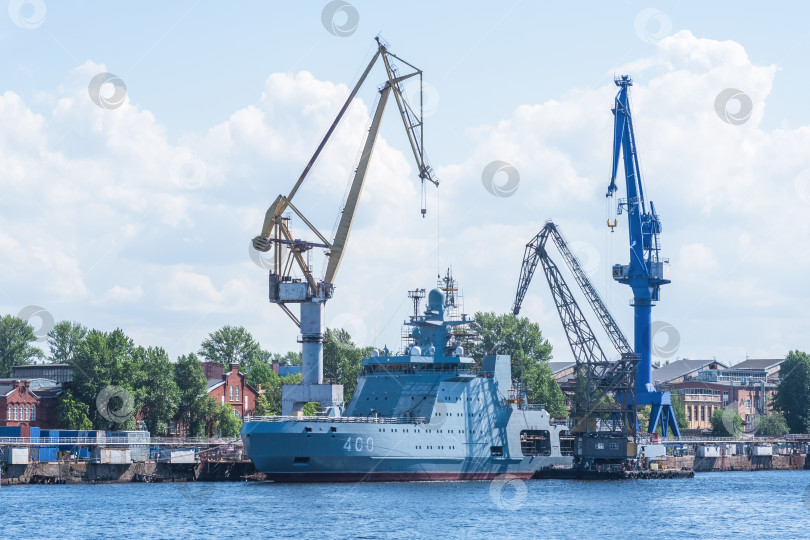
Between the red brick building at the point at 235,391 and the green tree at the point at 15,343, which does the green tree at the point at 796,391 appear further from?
the green tree at the point at 15,343

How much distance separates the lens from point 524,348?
139 m

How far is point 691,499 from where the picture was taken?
251 feet

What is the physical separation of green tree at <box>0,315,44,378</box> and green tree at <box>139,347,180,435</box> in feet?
178

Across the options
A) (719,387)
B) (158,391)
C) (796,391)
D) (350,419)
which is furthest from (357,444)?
(719,387)

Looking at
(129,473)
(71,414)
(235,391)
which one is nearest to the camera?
(129,473)

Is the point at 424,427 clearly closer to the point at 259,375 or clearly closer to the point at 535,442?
the point at 535,442

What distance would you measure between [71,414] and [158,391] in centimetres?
777

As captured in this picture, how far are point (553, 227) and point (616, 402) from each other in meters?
16.7

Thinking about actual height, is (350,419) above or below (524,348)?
below

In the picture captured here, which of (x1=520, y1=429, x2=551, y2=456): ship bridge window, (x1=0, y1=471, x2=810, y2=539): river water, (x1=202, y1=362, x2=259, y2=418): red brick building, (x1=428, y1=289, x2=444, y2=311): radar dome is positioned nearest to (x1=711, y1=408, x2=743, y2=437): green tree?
(x1=202, y1=362, x2=259, y2=418): red brick building

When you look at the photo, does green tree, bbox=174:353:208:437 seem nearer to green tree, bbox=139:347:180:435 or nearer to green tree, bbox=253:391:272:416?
green tree, bbox=139:347:180:435

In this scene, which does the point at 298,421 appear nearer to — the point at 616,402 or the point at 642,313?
the point at 616,402

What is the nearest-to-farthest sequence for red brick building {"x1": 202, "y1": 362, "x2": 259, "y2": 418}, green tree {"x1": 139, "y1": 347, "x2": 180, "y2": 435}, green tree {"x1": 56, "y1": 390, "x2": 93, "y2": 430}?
1. green tree {"x1": 56, "y1": 390, "x2": 93, "y2": 430}
2. green tree {"x1": 139, "y1": 347, "x2": 180, "y2": 435}
3. red brick building {"x1": 202, "y1": 362, "x2": 259, "y2": 418}

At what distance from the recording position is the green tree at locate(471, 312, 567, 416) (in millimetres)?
126000
